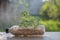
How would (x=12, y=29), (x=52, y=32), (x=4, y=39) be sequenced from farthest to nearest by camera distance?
1. (x=52, y=32)
2. (x=12, y=29)
3. (x=4, y=39)

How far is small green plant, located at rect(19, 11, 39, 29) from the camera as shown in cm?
163

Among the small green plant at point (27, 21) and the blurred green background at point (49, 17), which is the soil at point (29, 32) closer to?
the small green plant at point (27, 21)

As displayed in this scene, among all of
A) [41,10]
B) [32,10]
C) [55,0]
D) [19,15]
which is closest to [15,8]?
[19,15]

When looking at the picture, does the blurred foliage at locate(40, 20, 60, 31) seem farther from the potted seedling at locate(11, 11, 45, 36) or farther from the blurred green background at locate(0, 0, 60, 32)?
the potted seedling at locate(11, 11, 45, 36)

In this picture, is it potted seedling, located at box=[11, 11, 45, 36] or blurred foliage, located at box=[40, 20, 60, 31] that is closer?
potted seedling, located at box=[11, 11, 45, 36]

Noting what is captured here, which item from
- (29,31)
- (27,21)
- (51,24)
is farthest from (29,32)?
(51,24)

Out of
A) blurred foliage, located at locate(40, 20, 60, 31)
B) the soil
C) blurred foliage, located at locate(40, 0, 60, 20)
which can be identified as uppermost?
blurred foliage, located at locate(40, 0, 60, 20)

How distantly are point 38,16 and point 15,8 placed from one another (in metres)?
0.30

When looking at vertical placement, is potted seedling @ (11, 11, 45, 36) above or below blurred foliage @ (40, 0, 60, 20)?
below

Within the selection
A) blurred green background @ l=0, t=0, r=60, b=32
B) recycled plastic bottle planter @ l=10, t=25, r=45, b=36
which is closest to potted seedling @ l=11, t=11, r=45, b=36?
recycled plastic bottle planter @ l=10, t=25, r=45, b=36

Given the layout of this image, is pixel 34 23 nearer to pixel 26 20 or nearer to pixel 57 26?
pixel 26 20

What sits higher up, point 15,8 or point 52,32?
point 15,8

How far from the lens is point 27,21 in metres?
1.65

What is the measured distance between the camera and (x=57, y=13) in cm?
179
